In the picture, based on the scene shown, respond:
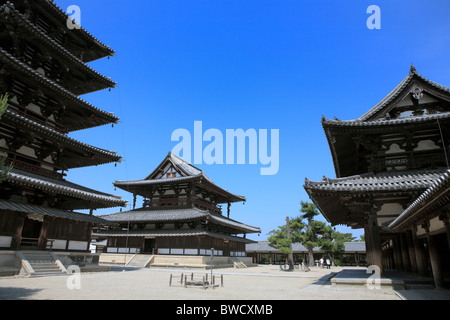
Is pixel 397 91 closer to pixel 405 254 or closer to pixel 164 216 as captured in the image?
pixel 405 254

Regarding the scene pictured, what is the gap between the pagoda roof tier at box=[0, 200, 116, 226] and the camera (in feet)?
49.1

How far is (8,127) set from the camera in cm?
1661

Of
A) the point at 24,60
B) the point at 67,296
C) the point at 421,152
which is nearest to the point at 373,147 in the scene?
the point at 421,152

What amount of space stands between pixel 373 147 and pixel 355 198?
2.73 meters

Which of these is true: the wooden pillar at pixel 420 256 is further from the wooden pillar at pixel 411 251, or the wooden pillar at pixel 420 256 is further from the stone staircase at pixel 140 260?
the stone staircase at pixel 140 260

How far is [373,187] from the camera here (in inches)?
437

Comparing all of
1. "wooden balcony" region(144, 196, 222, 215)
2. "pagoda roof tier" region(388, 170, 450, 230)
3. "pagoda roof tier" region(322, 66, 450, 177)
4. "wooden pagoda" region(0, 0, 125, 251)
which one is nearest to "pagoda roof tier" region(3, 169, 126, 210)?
"wooden pagoda" region(0, 0, 125, 251)

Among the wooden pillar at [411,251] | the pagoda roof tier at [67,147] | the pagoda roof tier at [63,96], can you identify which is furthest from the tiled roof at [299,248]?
the pagoda roof tier at [63,96]

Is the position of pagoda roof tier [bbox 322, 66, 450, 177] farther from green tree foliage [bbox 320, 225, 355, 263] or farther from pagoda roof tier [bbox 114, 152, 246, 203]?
green tree foliage [bbox 320, 225, 355, 263]

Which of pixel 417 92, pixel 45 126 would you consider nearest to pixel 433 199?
pixel 417 92

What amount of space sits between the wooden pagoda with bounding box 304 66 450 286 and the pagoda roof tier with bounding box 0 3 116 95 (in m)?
18.3
